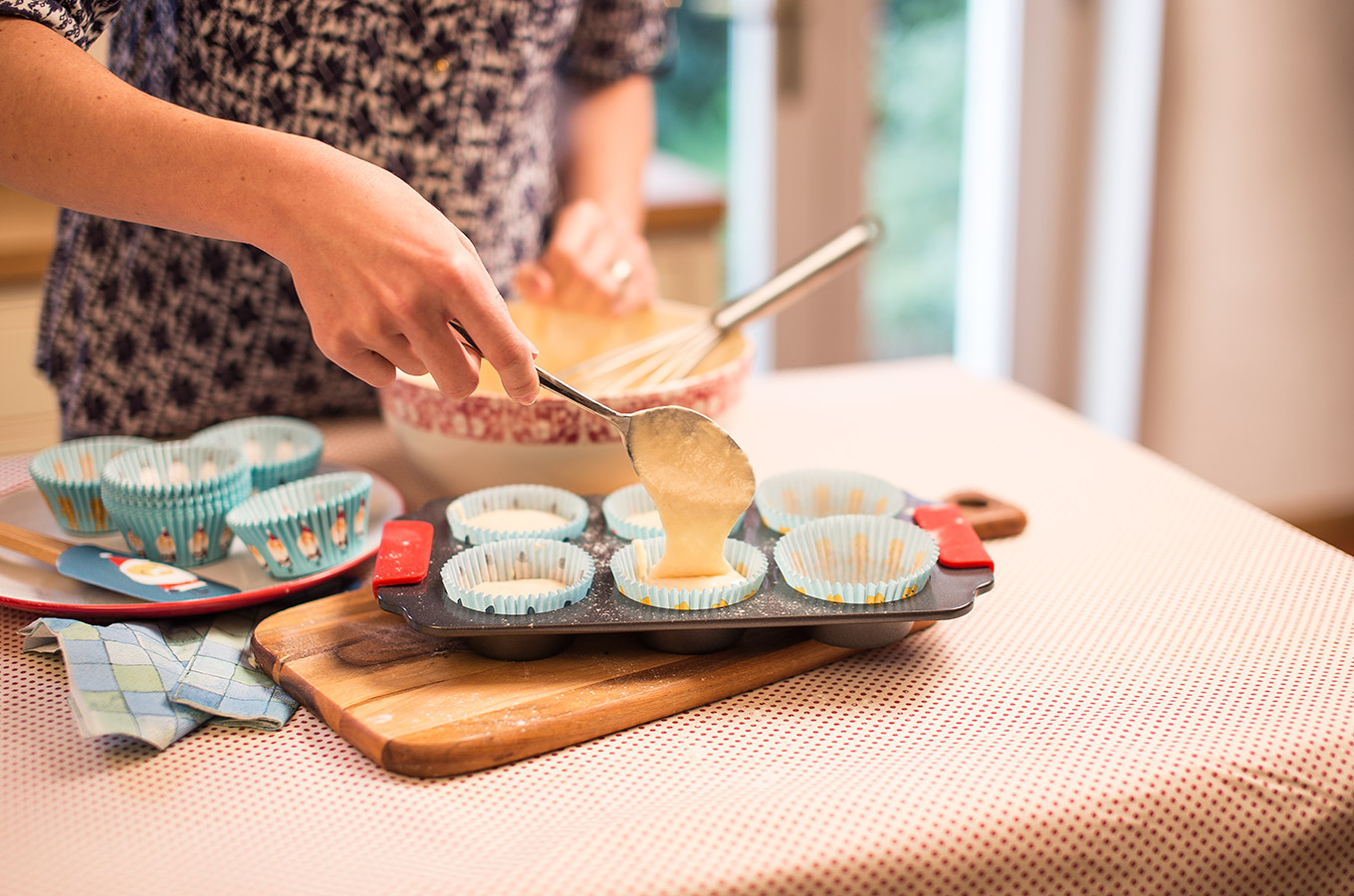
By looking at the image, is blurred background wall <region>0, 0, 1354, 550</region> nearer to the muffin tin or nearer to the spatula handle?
the spatula handle

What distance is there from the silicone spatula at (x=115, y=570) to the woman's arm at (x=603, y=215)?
36 cm

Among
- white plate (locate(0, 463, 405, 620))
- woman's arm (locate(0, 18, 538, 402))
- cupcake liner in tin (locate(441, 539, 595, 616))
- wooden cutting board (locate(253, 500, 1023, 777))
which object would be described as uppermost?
woman's arm (locate(0, 18, 538, 402))

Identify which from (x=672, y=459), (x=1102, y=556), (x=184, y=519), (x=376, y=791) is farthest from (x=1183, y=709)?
(x=184, y=519)

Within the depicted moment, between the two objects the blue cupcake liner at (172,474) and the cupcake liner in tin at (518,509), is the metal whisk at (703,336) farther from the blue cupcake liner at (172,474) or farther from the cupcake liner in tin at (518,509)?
the blue cupcake liner at (172,474)

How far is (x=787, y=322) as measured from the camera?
227cm

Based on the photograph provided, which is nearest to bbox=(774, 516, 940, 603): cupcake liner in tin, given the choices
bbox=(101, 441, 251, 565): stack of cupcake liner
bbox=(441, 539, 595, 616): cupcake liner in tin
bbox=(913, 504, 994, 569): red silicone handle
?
bbox=(913, 504, 994, 569): red silicone handle

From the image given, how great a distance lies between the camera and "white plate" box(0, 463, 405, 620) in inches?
24.8

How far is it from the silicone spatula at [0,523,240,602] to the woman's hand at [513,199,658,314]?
14.3 inches

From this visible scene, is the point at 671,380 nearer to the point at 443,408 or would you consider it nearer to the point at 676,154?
the point at 443,408

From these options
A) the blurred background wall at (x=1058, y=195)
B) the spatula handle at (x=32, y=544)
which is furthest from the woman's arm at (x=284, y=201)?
the blurred background wall at (x=1058, y=195)

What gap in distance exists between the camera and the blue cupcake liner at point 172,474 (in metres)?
0.66

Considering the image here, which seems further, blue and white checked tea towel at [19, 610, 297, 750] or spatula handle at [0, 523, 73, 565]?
spatula handle at [0, 523, 73, 565]

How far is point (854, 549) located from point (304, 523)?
12.7 inches

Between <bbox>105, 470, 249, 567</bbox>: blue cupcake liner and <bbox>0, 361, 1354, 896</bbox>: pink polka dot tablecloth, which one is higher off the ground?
<bbox>105, 470, 249, 567</bbox>: blue cupcake liner
